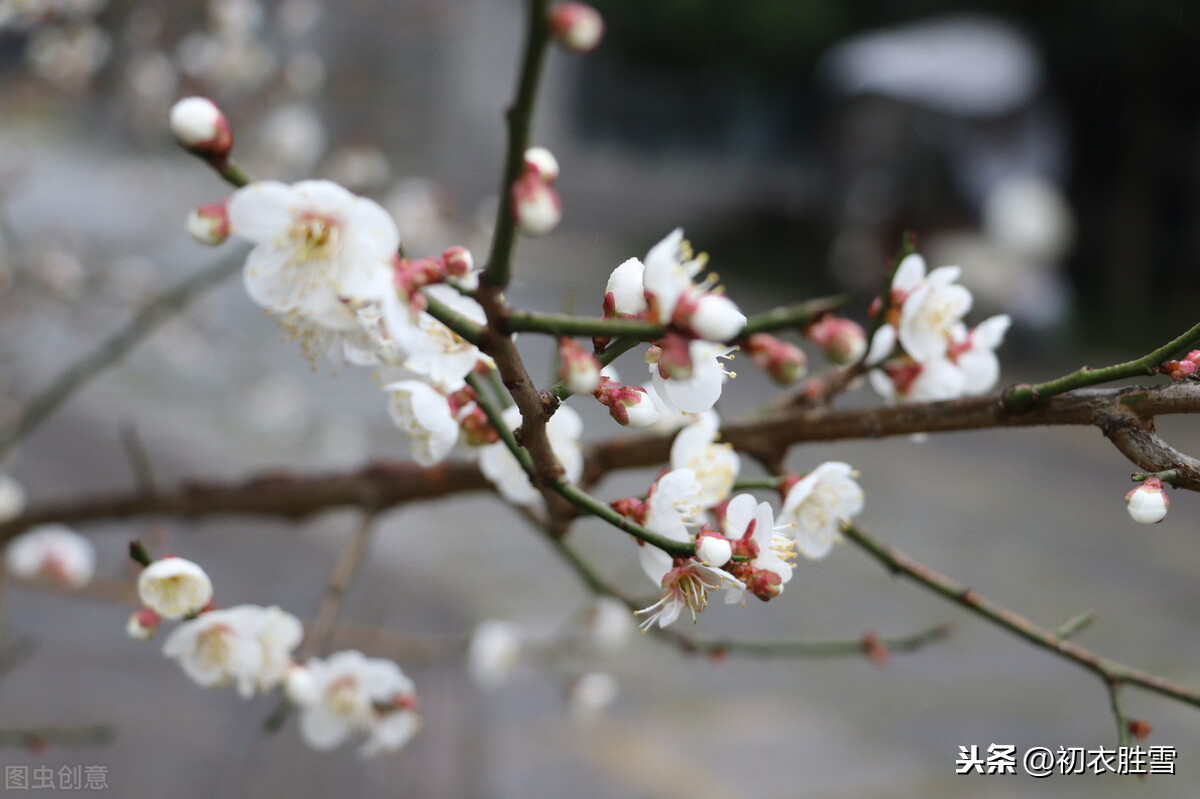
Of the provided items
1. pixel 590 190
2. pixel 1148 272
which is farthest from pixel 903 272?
pixel 590 190

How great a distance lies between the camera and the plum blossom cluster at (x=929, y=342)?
19.9 inches

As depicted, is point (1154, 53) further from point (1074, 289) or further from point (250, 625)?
point (250, 625)

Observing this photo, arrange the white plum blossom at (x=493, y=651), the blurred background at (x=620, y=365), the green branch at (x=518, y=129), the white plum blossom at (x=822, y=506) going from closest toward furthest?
the green branch at (x=518, y=129) → the white plum blossom at (x=822, y=506) → the white plum blossom at (x=493, y=651) → the blurred background at (x=620, y=365)

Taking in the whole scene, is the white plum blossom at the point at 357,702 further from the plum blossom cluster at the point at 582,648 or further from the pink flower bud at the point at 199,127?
the pink flower bud at the point at 199,127

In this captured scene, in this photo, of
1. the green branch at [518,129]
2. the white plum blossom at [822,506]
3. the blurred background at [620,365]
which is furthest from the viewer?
the blurred background at [620,365]

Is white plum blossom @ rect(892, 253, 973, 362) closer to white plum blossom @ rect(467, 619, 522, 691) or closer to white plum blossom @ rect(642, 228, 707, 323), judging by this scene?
white plum blossom @ rect(642, 228, 707, 323)

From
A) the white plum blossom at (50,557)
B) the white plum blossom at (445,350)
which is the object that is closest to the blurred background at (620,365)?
the white plum blossom at (445,350)

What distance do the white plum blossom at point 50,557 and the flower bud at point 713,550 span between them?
2.52 ft

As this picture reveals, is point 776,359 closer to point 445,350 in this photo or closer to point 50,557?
point 445,350

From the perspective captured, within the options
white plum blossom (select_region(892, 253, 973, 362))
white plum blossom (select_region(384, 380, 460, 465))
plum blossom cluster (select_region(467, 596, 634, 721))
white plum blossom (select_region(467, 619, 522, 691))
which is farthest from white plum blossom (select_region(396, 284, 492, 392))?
white plum blossom (select_region(467, 619, 522, 691))

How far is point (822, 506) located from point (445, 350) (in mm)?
195

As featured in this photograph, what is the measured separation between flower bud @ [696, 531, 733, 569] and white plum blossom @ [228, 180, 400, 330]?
5.2 inches

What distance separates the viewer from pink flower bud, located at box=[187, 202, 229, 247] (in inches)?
13.7

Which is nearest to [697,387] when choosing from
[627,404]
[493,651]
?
[627,404]
